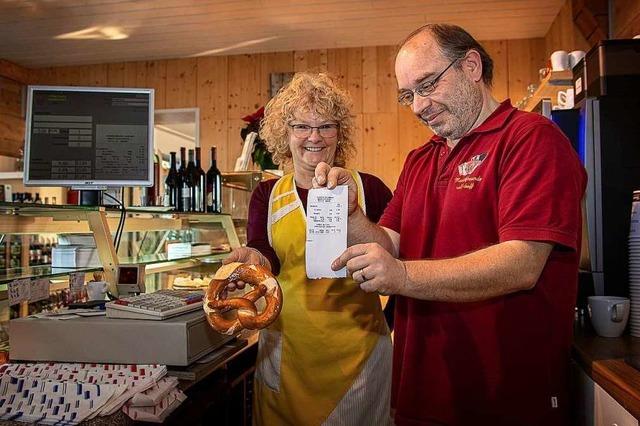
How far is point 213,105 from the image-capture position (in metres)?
5.54

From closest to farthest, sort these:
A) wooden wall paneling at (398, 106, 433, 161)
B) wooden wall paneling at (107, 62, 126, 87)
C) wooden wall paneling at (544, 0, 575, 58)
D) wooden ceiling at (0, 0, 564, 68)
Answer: wooden wall paneling at (544, 0, 575, 58), wooden ceiling at (0, 0, 564, 68), wooden wall paneling at (398, 106, 433, 161), wooden wall paneling at (107, 62, 126, 87)

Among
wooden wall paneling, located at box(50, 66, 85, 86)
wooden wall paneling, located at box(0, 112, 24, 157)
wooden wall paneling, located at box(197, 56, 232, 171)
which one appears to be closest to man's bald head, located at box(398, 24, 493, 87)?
wooden wall paneling, located at box(197, 56, 232, 171)

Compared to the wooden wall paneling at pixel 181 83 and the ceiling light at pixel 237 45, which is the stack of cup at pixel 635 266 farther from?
the wooden wall paneling at pixel 181 83

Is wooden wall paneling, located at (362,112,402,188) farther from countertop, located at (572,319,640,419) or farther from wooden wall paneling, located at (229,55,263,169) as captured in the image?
countertop, located at (572,319,640,419)

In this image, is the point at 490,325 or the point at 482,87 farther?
the point at 482,87

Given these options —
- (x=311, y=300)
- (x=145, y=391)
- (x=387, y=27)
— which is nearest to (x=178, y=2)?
(x=387, y=27)

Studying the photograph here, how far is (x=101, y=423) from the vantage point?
43.8 inches

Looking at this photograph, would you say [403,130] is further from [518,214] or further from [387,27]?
[518,214]

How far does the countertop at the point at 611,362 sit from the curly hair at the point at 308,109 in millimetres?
1019

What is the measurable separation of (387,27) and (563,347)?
13.3ft

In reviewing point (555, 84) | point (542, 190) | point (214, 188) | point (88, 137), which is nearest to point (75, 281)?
point (88, 137)

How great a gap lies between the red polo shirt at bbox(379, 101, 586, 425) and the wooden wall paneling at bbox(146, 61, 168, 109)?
4941 mm

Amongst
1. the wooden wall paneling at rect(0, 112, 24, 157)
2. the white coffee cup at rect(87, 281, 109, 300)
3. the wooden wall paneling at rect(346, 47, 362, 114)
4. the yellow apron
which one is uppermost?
the wooden wall paneling at rect(346, 47, 362, 114)

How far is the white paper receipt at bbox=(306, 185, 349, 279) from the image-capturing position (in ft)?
3.59
